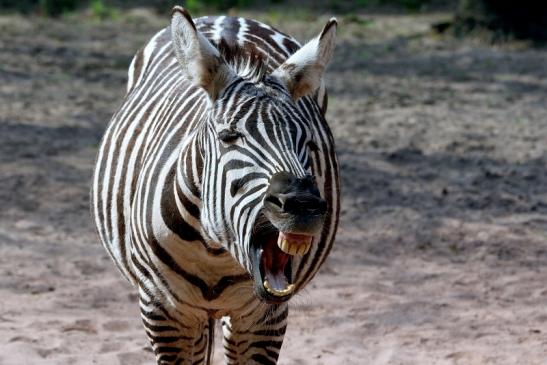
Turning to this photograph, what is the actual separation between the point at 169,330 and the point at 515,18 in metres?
10.7

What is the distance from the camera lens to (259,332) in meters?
4.26

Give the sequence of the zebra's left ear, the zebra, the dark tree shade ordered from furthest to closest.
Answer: the dark tree shade
the zebra's left ear
the zebra

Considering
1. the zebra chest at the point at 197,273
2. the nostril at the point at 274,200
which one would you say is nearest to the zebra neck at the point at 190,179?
the zebra chest at the point at 197,273

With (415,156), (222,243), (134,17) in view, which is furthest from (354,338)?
(134,17)

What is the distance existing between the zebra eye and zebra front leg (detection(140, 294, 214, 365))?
3.13 ft

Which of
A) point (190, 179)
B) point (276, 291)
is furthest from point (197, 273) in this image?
point (276, 291)

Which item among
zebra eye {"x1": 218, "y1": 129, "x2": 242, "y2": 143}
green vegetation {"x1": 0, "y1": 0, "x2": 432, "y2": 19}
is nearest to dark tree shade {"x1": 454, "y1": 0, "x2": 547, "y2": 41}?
green vegetation {"x1": 0, "y1": 0, "x2": 432, "y2": 19}

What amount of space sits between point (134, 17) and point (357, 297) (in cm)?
1008

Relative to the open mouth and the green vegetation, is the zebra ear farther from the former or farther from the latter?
the green vegetation

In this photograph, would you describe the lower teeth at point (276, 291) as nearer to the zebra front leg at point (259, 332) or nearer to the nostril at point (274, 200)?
the nostril at point (274, 200)

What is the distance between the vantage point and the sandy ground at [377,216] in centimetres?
585

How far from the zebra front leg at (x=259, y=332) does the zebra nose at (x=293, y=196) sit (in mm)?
1034

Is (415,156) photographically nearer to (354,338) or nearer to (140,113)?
(354,338)

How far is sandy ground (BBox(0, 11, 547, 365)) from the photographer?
585cm
